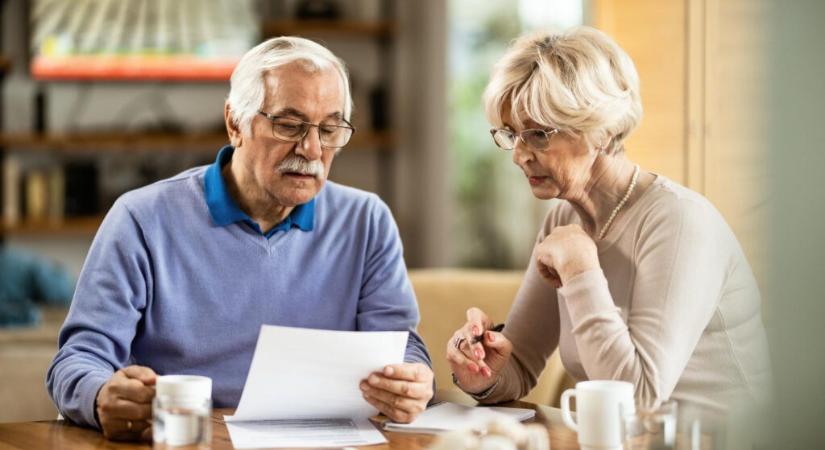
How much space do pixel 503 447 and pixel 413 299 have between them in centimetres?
82

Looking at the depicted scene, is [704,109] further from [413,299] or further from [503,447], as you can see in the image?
[503,447]

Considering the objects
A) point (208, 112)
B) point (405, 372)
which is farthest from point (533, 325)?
point (208, 112)

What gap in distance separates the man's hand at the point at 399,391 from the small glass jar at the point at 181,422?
243 millimetres

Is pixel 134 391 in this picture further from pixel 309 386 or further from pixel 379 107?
pixel 379 107

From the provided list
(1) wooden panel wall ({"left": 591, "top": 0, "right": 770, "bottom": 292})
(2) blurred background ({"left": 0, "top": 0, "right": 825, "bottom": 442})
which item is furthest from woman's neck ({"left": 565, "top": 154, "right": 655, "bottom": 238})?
(2) blurred background ({"left": 0, "top": 0, "right": 825, "bottom": 442})

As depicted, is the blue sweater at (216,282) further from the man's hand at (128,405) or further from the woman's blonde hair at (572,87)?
the woman's blonde hair at (572,87)

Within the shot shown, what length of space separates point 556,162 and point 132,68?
4205 mm

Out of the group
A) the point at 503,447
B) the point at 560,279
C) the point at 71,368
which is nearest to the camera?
the point at 503,447

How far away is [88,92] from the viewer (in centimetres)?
548

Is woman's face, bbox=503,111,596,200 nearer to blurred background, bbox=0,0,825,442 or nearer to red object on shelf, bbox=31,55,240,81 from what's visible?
blurred background, bbox=0,0,825,442

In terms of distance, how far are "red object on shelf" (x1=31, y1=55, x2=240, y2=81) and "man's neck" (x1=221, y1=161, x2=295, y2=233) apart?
3703mm

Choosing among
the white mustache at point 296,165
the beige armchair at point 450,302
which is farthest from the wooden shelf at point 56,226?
the white mustache at point 296,165

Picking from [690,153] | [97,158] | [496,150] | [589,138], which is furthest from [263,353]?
[97,158]

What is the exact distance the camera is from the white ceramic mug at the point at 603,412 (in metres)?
1.26
